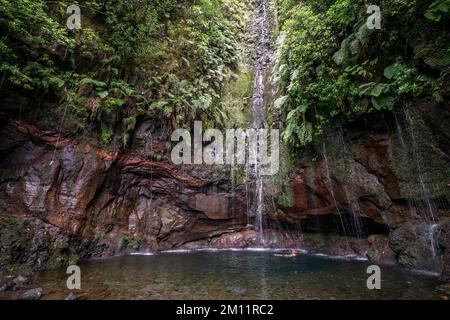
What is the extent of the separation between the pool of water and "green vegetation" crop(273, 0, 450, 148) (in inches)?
176

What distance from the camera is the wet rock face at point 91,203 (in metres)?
8.51

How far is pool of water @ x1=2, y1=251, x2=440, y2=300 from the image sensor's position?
5.92 metres

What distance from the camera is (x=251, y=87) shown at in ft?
51.4

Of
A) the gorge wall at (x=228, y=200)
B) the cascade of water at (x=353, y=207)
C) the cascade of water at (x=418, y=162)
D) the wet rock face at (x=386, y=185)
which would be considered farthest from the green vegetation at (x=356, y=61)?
the cascade of water at (x=353, y=207)

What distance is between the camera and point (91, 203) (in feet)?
33.4

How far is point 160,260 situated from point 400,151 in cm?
842

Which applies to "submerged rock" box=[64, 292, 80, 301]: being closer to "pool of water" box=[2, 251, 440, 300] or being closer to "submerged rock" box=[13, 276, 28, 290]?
"pool of water" box=[2, 251, 440, 300]

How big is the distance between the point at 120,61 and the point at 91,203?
18.9 ft

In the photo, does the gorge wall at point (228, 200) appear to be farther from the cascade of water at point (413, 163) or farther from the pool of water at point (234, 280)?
the pool of water at point (234, 280)

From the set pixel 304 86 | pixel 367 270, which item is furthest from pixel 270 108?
pixel 367 270

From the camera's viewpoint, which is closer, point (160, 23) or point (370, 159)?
point (370, 159)

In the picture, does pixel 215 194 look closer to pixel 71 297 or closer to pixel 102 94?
pixel 102 94
